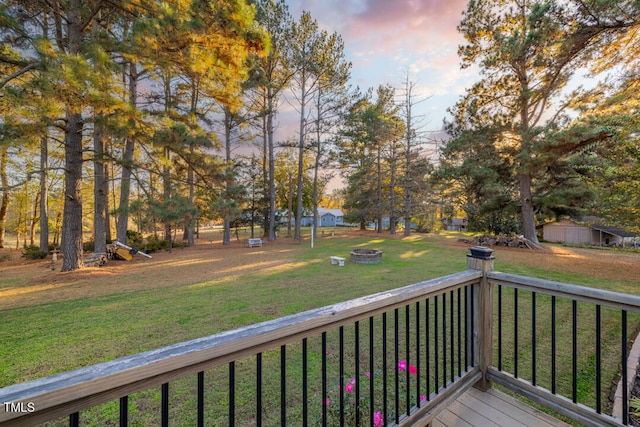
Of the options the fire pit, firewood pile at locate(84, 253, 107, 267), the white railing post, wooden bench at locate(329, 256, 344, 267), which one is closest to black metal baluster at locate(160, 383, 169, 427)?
the white railing post

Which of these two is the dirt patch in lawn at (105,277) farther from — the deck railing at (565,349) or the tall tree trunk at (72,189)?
the deck railing at (565,349)

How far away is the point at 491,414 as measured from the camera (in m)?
1.98

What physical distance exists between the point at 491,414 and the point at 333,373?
1.44 metres

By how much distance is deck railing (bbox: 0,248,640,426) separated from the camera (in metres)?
0.79

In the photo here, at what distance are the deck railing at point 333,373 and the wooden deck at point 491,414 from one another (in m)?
0.13

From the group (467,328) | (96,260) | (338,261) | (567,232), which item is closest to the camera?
(467,328)

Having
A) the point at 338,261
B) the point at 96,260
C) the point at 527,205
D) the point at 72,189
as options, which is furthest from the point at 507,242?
the point at 96,260

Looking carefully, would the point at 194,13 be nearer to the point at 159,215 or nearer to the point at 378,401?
the point at 159,215

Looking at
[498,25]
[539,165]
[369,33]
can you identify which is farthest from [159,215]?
[498,25]

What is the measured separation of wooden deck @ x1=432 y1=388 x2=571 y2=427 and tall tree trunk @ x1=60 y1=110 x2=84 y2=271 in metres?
9.63

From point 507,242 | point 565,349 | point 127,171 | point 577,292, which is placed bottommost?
point 565,349

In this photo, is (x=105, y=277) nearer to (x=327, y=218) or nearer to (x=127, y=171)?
(x=127, y=171)

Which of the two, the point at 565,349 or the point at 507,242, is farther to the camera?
the point at 507,242

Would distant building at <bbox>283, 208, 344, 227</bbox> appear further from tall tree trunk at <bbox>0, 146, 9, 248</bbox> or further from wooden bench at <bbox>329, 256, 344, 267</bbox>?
wooden bench at <bbox>329, 256, 344, 267</bbox>
